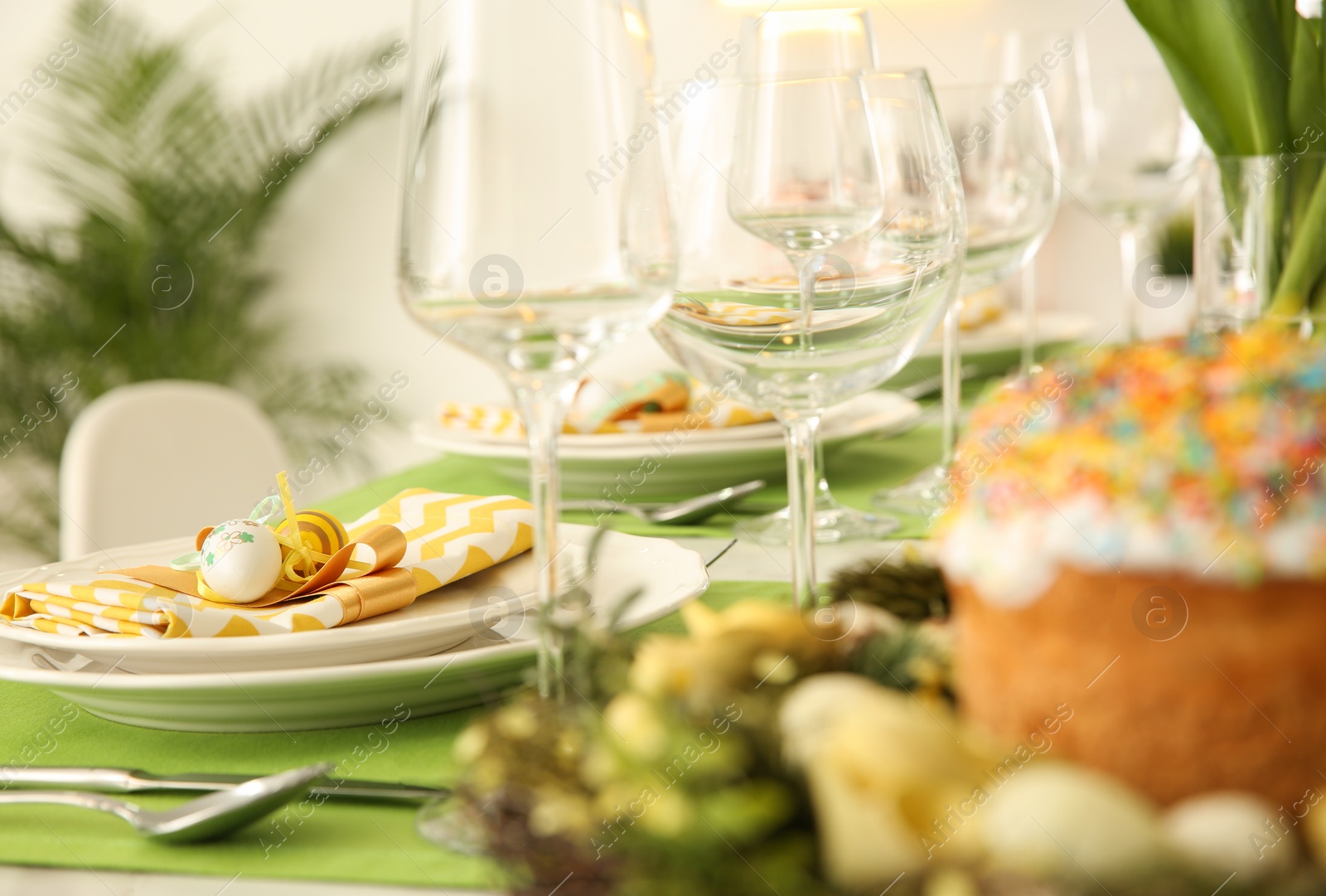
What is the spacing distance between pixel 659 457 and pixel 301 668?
0.48 m

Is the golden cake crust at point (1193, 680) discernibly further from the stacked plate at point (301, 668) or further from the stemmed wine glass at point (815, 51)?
the stemmed wine glass at point (815, 51)

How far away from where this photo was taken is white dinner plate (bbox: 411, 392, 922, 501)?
1013 millimetres

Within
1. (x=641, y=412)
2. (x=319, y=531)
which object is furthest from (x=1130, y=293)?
(x=319, y=531)

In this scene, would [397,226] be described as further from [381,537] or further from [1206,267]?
[1206,267]

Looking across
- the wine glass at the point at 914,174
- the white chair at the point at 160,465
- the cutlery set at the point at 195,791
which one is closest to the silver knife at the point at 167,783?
the cutlery set at the point at 195,791

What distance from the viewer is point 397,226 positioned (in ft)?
1.36

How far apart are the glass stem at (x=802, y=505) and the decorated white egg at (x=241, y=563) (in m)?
0.26

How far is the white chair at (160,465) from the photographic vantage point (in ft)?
4.81

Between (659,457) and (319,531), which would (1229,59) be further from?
(319,531)

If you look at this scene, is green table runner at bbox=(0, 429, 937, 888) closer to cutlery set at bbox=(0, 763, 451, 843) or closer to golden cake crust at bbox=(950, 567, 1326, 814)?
cutlery set at bbox=(0, 763, 451, 843)

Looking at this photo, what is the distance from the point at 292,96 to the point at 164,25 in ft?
1.59

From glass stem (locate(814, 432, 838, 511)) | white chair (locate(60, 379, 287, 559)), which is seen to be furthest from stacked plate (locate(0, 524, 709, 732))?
white chair (locate(60, 379, 287, 559))

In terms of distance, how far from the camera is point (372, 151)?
373 centimetres

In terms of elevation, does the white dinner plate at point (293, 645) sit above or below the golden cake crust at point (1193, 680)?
below
